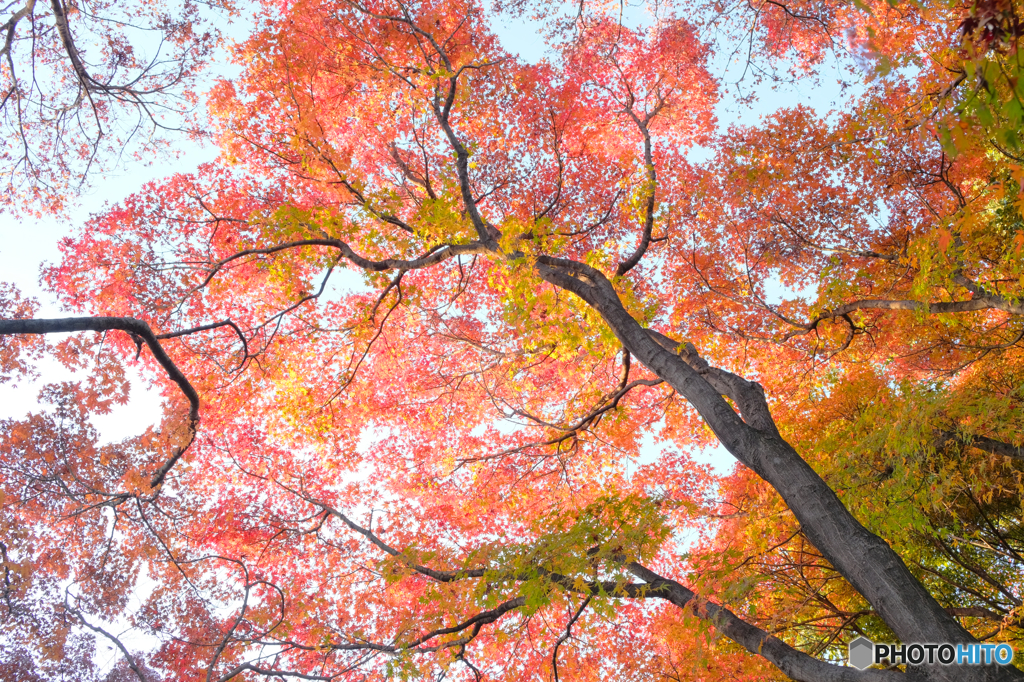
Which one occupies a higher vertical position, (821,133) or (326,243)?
(821,133)

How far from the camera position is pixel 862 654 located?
16.8 feet

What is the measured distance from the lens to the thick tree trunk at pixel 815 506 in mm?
3822

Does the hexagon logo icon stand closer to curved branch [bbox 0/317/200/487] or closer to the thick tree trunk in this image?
the thick tree trunk

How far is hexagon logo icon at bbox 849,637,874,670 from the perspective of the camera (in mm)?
5008

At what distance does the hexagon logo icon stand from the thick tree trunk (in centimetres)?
130

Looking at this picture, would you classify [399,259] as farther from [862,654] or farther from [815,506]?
[862,654]

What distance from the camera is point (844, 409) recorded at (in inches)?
326

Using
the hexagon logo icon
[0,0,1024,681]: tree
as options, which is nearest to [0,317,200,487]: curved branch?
[0,0,1024,681]: tree

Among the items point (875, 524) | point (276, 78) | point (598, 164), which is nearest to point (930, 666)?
point (875, 524)

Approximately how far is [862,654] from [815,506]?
1.87 metres

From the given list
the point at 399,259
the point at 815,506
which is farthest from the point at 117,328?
the point at 815,506

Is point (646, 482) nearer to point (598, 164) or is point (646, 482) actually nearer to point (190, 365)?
point (598, 164)

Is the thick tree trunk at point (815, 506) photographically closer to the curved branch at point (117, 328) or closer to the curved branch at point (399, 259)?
the curved branch at point (399, 259)

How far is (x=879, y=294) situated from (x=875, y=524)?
223 inches
